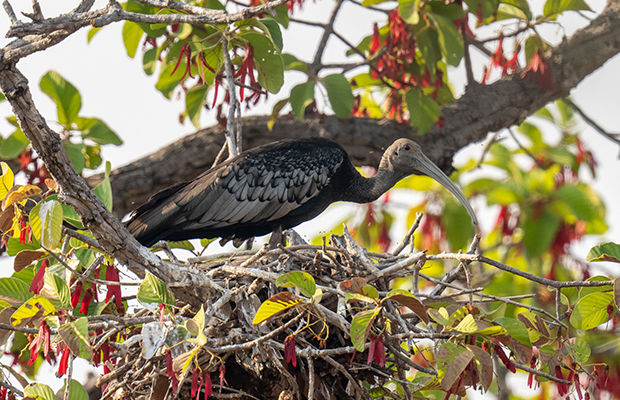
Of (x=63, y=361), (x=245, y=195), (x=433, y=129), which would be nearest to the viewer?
(x=63, y=361)

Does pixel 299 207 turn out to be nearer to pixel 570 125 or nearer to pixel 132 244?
pixel 132 244

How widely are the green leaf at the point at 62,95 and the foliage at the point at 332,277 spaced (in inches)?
0.5

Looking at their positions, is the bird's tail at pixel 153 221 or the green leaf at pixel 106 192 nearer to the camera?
the green leaf at pixel 106 192

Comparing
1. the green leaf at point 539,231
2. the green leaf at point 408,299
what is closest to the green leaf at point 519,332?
the green leaf at point 408,299

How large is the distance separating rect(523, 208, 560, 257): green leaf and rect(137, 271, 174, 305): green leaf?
6.90 metres

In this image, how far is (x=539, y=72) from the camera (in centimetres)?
741

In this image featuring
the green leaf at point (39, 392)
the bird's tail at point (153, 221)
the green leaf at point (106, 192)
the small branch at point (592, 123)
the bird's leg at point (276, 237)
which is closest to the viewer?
the green leaf at point (39, 392)

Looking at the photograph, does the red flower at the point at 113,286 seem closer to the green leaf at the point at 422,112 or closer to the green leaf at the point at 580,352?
the green leaf at the point at 580,352

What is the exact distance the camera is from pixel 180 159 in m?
7.06

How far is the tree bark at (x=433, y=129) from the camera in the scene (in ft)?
22.8

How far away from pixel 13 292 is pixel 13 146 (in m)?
2.79

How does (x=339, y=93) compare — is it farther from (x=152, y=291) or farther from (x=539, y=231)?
(x=539, y=231)

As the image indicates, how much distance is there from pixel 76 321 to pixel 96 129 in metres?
3.57

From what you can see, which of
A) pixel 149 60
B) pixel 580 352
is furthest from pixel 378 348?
pixel 149 60
